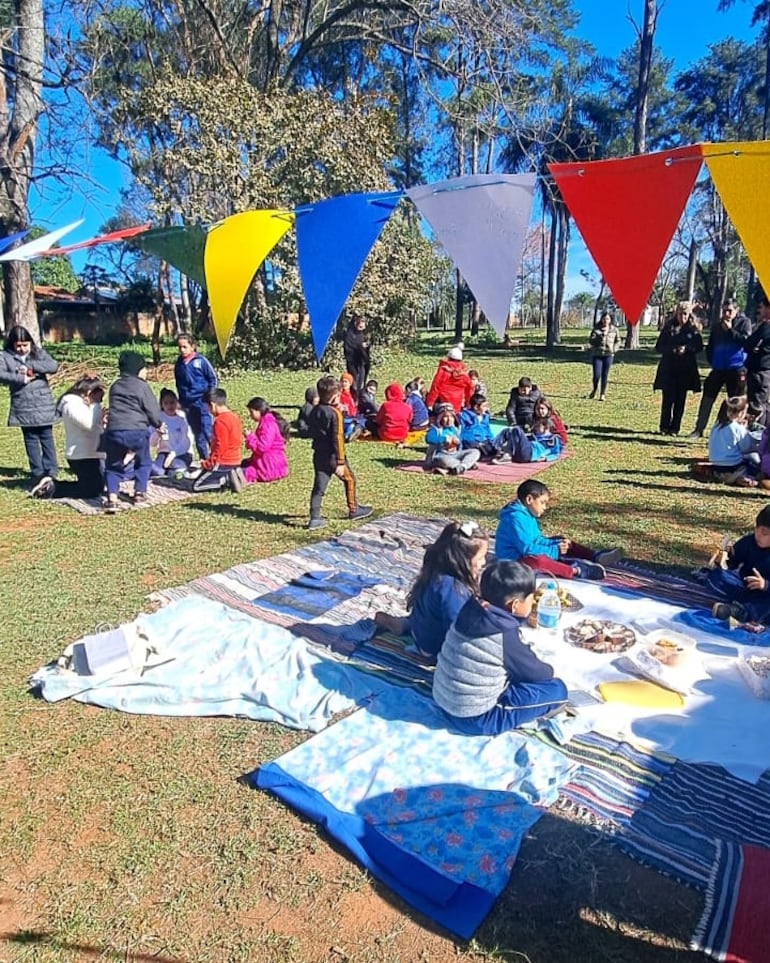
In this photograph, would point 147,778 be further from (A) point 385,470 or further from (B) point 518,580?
(A) point 385,470

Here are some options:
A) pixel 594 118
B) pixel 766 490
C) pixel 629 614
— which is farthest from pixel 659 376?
pixel 594 118

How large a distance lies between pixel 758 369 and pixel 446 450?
418cm

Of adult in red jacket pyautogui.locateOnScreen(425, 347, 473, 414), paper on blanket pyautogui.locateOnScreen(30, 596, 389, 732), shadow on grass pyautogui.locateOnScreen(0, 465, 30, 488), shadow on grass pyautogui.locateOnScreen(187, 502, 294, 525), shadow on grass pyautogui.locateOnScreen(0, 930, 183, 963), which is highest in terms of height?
adult in red jacket pyautogui.locateOnScreen(425, 347, 473, 414)

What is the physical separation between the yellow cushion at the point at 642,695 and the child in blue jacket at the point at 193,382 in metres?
6.43

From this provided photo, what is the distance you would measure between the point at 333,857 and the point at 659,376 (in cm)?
918

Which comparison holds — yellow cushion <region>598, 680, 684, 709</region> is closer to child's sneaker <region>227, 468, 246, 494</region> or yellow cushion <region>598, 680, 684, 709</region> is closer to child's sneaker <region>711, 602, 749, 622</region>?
child's sneaker <region>711, 602, 749, 622</region>

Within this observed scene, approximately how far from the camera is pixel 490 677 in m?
3.20

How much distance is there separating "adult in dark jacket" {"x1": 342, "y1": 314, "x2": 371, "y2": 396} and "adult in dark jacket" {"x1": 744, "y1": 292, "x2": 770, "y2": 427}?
635cm

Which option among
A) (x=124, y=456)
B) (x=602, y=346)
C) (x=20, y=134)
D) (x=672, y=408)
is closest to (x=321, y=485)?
(x=124, y=456)

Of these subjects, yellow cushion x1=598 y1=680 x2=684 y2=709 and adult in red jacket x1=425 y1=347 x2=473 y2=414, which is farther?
adult in red jacket x1=425 y1=347 x2=473 y2=414

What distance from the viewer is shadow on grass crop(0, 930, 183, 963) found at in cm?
228

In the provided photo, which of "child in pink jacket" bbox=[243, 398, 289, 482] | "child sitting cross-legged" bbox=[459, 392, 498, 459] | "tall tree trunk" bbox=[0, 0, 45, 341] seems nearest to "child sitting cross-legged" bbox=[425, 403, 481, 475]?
"child sitting cross-legged" bbox=[459, 392, 498, 459]

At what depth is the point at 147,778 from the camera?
3.14m

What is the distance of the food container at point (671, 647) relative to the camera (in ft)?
12.3
